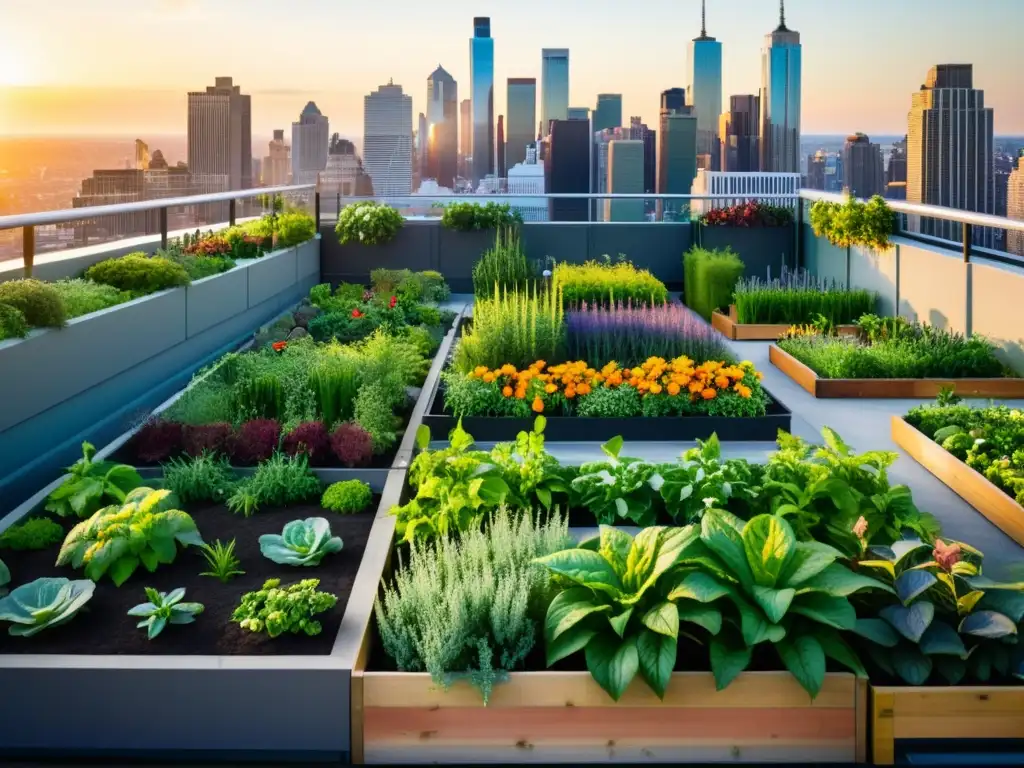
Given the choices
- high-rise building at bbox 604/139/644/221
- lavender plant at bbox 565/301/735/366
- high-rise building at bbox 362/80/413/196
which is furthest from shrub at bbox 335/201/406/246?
high-rise building at bbox 604/139/644/221

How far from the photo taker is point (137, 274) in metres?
6.92

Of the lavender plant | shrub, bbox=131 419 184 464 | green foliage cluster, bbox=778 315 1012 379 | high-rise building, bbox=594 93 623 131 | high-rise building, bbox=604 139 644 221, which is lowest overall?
shrub, bbox=131 419 184 464

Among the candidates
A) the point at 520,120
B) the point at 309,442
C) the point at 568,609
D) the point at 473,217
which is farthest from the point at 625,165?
the point at 568,609

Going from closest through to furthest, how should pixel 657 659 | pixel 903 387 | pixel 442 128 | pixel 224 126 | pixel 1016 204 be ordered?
pixel 657 659
pixel 903 387
pixel 1016 204
pixel 224 126
pixel 442 128

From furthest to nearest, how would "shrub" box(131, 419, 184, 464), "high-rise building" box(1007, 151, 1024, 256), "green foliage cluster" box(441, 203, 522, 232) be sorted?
"green foliage cluster" box(441, 203, 522, 232), "high-rise building" box(1007, 151, 1024, 256), "shrub" box(131, 419, 184, 464)

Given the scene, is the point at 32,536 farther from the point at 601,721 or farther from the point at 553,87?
the point at 553,87

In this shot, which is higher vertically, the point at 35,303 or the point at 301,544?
the point at 35,303

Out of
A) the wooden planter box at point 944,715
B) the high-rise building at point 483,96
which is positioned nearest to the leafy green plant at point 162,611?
the wooden planter box at point 944,715

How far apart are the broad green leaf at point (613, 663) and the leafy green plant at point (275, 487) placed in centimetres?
195

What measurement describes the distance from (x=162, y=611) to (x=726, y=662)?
160 cm

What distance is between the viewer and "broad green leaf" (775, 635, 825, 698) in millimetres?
2885

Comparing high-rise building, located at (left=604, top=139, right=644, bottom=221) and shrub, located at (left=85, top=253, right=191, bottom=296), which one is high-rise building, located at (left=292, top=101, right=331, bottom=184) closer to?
high-rise building, located at (left=604, top=139, right=644, bottom=221)

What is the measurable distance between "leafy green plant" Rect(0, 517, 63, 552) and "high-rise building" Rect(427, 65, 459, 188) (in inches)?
1260

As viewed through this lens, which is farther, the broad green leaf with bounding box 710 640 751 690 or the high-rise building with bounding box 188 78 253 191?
the high-rise building with bounding box 188 78 253 191
